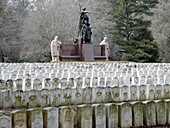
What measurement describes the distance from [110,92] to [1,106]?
2688 mm

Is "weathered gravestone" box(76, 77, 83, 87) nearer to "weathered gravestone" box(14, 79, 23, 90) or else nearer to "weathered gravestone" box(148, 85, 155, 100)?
"weathered gravestone" box(14, 79, 23, 90)

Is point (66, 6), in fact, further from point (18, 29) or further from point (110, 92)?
point (110, 92)

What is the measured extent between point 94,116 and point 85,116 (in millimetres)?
183

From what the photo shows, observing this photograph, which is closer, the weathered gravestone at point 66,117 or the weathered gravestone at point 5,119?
the weathered gravestone at point 5,119

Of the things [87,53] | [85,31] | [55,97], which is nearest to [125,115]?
[55,97]

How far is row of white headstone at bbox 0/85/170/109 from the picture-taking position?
5684 mm

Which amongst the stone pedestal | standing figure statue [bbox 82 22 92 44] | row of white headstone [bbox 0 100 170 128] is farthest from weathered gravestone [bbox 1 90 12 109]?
standing figure statue [bbox 82 22 92 44]

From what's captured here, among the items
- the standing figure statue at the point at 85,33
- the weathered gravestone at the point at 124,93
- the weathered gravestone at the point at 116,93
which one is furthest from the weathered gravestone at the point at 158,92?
the standing figure statue at the point at 85,33

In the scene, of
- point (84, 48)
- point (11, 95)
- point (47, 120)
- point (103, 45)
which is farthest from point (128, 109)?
point (103, 45)

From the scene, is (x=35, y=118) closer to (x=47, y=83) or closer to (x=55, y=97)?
(x=55, y=97)

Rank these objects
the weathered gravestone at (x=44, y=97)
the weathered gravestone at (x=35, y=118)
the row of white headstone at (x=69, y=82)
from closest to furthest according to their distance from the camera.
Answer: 1. the weathered gravestone at (x=35, y=118)
2. the weathered gravestone at (x=44, y=97)
3. the row of white headstone at (x=69, y=82)

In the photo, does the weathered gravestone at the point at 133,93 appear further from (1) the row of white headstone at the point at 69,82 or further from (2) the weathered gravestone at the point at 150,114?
(2) the weathered gravestone at the point at 150,114

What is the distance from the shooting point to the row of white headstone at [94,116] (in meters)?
3.88

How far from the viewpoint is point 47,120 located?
13.2ft
